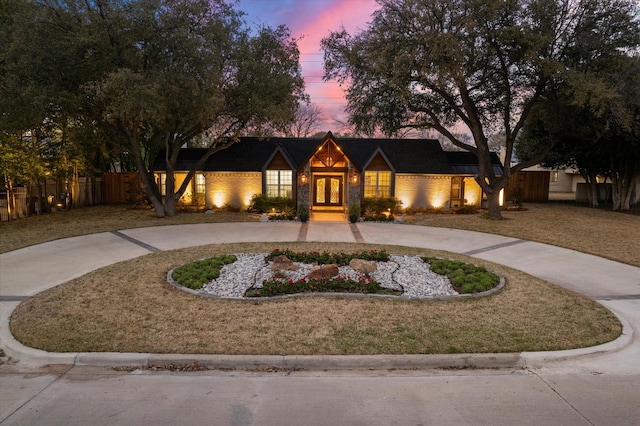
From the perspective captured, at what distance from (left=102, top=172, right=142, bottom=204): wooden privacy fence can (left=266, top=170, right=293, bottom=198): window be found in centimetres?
905

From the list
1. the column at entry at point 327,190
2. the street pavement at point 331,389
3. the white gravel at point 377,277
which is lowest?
the street pavement at point 331,389

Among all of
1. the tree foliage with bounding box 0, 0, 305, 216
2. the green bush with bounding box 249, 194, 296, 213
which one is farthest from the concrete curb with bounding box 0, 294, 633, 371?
the green bush with bounding box 249, 194, 296, 213

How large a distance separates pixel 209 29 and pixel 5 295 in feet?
37.4

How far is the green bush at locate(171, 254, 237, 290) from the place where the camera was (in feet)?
25.7

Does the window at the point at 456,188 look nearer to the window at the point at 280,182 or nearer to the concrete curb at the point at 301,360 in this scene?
the window at the point at 280,182

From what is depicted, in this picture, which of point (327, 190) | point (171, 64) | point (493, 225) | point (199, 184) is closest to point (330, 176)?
point (327, 190)

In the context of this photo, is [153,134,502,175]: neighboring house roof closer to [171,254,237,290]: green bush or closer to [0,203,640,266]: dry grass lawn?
[0,203,640,266]: dry grass lawn

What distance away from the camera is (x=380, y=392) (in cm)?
439

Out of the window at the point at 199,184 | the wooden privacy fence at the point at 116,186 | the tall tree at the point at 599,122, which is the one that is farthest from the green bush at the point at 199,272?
the wooden privacy fence at the point at 116,186

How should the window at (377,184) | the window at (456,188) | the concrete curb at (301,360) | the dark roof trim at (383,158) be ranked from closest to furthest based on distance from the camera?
the concrete curb at (301,360), the dark roof trim at (383,158), the window at (377,184), the window at (456,188)

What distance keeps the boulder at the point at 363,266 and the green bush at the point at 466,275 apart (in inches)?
57.6

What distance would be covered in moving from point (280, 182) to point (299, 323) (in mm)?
15266

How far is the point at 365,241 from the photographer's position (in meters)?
13.0

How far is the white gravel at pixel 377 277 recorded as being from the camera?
7.65m
